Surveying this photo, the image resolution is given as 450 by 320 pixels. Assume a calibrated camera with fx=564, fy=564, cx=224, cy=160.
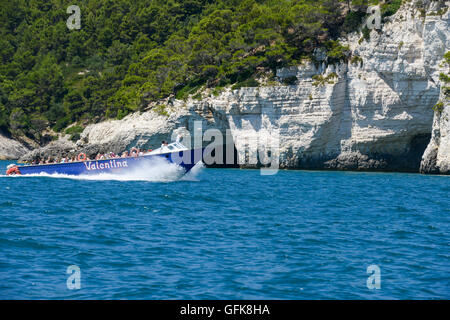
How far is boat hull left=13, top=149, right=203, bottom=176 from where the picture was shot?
102 feet

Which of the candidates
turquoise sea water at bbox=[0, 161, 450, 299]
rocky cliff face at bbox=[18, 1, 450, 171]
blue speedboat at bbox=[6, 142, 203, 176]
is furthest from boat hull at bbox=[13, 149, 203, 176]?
rocky cliff face at bbox=[18, 1, 450, 171]

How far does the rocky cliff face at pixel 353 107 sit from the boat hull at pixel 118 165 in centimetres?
1654

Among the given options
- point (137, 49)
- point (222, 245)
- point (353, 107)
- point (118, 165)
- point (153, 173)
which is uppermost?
point (137, 49)

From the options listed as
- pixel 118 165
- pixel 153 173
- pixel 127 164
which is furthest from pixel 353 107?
pixel 118 165

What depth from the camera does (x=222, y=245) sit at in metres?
14.4

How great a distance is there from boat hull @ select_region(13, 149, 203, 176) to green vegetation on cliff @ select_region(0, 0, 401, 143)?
18.4 metres

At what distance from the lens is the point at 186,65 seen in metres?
56.6

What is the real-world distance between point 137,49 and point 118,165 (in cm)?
4588

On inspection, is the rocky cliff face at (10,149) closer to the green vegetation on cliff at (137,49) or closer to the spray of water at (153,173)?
the green vegetation on cliff at (137,49)

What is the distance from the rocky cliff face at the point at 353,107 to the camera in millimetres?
40938

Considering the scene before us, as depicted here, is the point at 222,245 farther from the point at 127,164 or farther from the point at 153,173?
the point at 127,164

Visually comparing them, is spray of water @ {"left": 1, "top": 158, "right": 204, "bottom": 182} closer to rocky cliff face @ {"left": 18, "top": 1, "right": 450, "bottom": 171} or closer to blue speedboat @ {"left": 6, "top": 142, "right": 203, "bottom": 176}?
blue speedboat @ {"left": 6, "top": 142, "right": 203, "bottom": 176}

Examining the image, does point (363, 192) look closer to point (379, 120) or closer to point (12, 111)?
point (379, 120)
